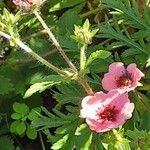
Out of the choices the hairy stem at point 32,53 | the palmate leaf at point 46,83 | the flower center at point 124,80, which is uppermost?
the hairy stem at point 32,53

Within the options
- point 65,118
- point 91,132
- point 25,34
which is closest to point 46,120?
point 65,118

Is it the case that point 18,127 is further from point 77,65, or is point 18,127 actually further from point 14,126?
point 77,65

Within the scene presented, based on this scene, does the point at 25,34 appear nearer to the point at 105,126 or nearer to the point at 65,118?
the point at 65,118

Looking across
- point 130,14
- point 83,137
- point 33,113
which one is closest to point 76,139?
point 83,137

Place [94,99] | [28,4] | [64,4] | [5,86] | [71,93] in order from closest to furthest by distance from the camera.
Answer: [28,4] < [94,99] < [71,93] < [5,86] < [64,4]

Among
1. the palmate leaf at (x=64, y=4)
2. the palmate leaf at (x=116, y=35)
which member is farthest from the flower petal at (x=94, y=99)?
the palmate leaf at (x=64, y=4)

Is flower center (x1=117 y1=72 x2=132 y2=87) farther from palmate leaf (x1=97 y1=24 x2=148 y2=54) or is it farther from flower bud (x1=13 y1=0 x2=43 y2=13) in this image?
flower bud (x1=13 y1=0 x2=43 y2=13)

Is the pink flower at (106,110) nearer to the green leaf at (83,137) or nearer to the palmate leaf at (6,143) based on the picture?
the green leaf at (83,137)
